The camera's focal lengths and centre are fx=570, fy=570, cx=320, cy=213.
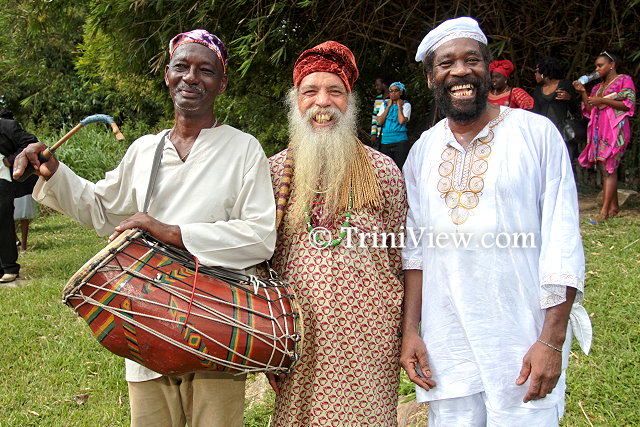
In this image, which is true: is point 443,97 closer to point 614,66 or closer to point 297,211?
point 297,211

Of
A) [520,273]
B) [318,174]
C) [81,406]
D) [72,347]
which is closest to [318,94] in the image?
[318,174]

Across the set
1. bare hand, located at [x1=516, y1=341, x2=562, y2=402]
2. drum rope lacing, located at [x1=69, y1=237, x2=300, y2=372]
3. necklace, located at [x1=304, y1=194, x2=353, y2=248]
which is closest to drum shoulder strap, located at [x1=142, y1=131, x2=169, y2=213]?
drum rope lacing, located at [x1=69, y1=237, x2=300, y2=372]

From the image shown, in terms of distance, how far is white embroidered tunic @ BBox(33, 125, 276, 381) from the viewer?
2170 millimetres

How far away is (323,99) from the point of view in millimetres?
2580

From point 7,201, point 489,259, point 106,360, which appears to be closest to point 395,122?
point 7,201

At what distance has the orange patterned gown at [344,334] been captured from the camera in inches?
92.5

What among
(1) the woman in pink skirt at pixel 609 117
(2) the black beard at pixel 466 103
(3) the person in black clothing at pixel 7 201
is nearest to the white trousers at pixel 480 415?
(2) the black beard at pixel 466 103

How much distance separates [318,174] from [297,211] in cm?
21

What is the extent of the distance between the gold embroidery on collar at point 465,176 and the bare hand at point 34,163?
1497 mm

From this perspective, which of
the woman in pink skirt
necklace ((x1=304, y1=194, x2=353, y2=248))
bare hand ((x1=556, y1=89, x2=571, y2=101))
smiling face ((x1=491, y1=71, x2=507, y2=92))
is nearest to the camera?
necklace ((x1=304, y1=194, x2=353, y2=248))

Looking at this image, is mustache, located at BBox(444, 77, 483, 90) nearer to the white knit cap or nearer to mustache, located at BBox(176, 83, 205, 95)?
the white knit cap

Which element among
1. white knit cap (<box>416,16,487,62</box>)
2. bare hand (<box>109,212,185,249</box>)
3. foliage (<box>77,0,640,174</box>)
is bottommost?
bare hand (<box>109,212,185,249</box>)

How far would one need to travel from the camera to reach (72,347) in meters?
4.66

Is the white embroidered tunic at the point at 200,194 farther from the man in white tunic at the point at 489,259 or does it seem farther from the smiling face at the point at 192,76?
the man in white tunic at the point at 489,259
